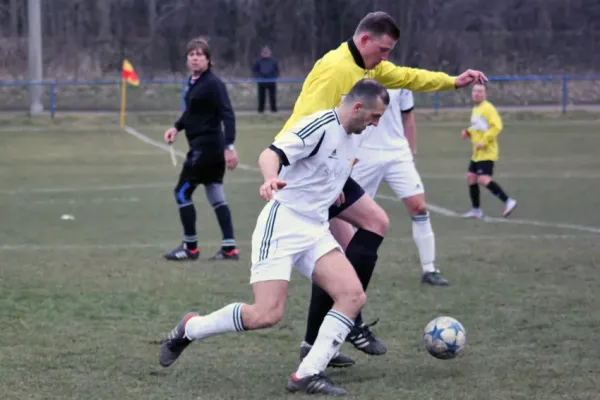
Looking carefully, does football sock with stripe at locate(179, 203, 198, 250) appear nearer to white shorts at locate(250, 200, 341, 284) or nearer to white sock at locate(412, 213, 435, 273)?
white sock at locate(412, 213, 435, 273)

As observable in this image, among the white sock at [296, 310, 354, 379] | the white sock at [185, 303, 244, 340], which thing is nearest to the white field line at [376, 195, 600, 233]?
the white sock at [296, 310, 354, 379]

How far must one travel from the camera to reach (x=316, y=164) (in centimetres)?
608

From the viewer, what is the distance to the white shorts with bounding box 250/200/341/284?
603cm

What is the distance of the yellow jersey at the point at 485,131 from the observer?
47.4 feet

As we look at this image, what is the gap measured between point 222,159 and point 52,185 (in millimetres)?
7962

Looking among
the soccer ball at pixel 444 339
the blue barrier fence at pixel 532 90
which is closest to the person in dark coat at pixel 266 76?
the blue barrier fence at pixel 532 90

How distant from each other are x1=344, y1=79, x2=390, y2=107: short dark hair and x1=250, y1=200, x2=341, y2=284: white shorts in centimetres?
69

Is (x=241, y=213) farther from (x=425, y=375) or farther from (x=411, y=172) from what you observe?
(x=425, y=375)

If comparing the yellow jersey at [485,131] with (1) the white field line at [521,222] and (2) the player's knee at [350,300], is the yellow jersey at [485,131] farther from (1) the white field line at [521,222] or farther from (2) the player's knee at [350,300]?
(2) the player's knee at [350,300]

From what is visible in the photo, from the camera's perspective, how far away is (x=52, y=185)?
59.1 feet

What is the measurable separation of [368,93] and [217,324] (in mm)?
1461

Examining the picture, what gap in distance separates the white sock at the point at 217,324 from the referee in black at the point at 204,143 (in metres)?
4.23

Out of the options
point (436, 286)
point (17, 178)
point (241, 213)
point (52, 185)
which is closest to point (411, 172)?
point (436, 286)

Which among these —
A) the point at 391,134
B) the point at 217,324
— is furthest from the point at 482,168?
the point at 217,324
